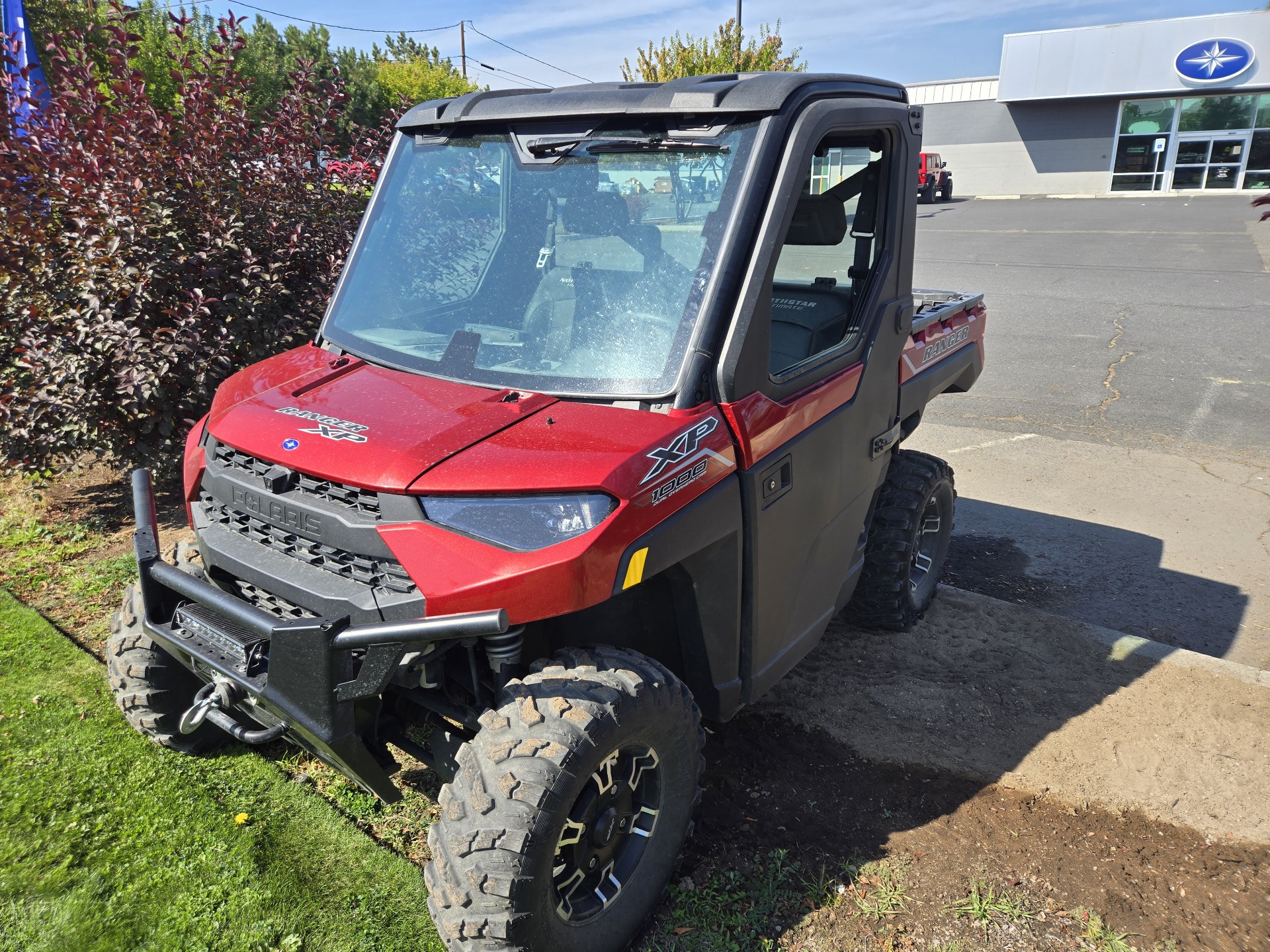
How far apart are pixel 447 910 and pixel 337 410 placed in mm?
1374

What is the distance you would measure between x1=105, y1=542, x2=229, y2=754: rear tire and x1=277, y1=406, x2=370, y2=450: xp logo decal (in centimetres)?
79

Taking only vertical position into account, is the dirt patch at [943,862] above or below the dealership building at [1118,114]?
below

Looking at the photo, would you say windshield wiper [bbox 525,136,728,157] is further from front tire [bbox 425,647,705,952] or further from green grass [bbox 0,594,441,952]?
green grass [bbox 0,594,441,952]

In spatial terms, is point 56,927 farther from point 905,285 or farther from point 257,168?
point 257,168

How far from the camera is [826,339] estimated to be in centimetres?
337

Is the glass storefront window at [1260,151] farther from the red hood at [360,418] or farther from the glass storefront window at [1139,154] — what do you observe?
the red hood at [360,418]

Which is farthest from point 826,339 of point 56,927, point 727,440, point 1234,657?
point 56,927

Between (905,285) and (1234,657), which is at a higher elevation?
(905,285)

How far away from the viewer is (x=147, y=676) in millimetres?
3121

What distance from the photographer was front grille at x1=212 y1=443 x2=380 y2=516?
2.32m

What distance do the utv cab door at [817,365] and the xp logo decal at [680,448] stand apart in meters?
0.10

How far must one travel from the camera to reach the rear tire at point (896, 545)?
4.15 meters

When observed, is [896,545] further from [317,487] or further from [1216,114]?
[1216,114]

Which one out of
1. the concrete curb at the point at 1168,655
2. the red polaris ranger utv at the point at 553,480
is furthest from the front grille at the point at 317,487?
the concrete curb at the point at 1168,655
